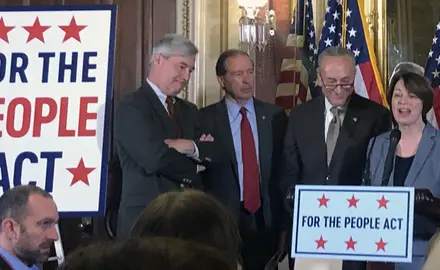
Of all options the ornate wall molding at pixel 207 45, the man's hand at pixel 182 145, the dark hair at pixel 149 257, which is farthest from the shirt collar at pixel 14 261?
the ornate wall molding at pixel 207 45

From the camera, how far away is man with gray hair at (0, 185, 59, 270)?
2.46 metres

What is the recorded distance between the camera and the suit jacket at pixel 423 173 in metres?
2.76

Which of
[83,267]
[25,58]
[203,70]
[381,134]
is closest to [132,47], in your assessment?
[203,70]

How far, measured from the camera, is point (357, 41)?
167 inches

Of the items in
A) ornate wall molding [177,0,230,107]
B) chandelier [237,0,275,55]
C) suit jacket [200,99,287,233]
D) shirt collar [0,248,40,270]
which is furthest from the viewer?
ornate wall molding [177,0,230,107]

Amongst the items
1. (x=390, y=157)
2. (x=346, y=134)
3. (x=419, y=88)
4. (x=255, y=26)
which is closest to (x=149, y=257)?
(x=390, y=157)

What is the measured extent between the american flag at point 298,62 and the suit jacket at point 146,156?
1270 millimetres

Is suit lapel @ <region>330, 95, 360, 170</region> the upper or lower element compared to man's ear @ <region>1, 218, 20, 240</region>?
upper

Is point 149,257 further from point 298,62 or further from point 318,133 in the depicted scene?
point 298,62

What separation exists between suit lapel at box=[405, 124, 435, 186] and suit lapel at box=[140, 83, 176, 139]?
0.99m

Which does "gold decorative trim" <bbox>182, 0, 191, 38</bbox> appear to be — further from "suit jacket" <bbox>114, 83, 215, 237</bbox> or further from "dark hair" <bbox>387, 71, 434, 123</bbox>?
"dark hair" <bbox>387, 71, 434, 123</bbox>

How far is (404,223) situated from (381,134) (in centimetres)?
67

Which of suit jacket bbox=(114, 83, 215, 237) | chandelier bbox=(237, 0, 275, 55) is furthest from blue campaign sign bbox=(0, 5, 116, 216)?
chandelier bbox=(237, 0, 275, 55)

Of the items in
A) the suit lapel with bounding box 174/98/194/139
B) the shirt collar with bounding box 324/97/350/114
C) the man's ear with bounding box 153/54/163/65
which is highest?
the man's ear with bounding box 153/54/163/65
